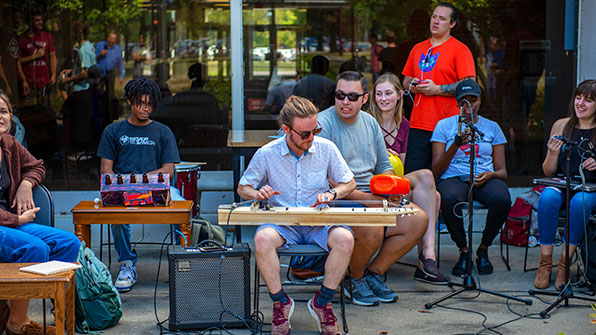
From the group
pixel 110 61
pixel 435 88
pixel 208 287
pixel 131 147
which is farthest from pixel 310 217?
pixel 110 61

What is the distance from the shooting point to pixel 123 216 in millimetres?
4840

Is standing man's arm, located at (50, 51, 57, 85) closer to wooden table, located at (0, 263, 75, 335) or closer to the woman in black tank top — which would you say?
wooden table, located at (0, 263, 75, 335)

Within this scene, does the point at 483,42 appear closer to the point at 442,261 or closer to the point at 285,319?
the point at 442,261

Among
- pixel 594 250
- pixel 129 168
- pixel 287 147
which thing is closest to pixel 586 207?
pixel 594 250

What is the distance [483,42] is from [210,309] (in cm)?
526

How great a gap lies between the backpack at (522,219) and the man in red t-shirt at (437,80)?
82cm

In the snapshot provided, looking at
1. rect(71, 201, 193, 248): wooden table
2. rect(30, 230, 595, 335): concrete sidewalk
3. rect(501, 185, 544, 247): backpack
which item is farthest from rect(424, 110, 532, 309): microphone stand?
rect(71, 201, 193, 248): wooden table

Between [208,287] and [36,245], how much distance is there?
0.98 m

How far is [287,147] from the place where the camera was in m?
4.55

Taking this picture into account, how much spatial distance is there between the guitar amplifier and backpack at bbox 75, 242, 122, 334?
37 cm

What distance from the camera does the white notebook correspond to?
149 inches

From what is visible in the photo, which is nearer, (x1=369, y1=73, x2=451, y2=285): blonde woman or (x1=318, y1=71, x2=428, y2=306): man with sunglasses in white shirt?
(x1=318, y1=71, x2=428, y2=306): man with sunglasses in white shirt

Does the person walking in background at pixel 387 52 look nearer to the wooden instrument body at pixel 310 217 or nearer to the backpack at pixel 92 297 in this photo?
the wooden instrument body at pixel 310 217

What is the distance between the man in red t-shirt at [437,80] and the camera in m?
6.06
